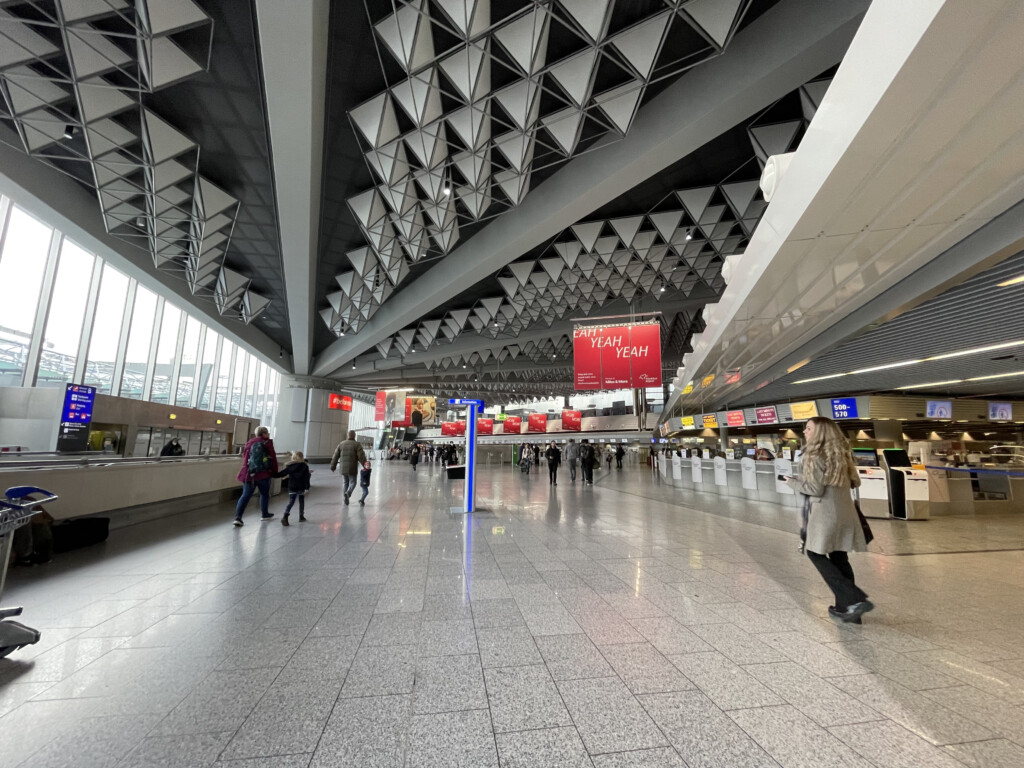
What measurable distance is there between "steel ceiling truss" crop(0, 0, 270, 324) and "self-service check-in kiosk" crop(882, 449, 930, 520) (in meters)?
15.0

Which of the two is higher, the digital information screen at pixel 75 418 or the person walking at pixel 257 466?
the digital information screen at pixel 75 418

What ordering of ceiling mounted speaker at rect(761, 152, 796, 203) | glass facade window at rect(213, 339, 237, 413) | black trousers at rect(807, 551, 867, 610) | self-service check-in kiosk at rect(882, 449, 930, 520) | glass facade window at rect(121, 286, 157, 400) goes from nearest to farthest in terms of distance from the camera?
black trousers at rect(807, 551, 867, 610) → ceiling mounted speaker at rect(761, 152, 796, 203) → self-service check-in kiosk at rect(882, 449, 930, 520) → glass facade window at rect(121, 286, 157, 400) → glass facade window at rect(213, 339, 237, 413)

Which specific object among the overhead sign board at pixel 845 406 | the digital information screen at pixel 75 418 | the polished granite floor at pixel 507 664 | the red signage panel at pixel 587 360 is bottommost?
the polished granite floor at pixel 507 664

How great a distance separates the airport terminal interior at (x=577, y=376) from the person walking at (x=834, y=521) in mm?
31

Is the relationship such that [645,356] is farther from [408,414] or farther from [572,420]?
[572,420]

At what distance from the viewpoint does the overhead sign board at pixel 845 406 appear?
1706 centimetres

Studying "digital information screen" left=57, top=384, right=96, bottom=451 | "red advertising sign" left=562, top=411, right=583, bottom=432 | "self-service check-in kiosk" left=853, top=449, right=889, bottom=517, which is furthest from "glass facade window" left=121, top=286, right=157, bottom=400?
"red advertising sign" left=562, top=411, right=583, bottom=432

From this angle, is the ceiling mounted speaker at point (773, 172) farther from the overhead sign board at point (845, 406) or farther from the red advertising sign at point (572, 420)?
the red advertising sign at point (572, 420)

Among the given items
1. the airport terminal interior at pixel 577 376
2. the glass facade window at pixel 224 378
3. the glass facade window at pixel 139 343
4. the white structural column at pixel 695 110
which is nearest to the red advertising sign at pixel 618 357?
the airport terminal interior at pixel 577 376

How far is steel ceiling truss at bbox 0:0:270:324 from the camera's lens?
6.12 meters

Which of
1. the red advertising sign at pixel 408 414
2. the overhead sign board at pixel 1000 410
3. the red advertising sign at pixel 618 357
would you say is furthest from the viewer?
the red advertising sign at pixel 408 414

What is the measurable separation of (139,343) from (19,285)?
6.26 m

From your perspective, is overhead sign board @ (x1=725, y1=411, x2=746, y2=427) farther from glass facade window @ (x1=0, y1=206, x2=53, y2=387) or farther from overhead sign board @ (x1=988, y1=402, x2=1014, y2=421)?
glass facade window @ (x1=0, y1=206, x2=53, y2=387)

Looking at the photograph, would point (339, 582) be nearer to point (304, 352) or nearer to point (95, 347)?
point (95, 347)
